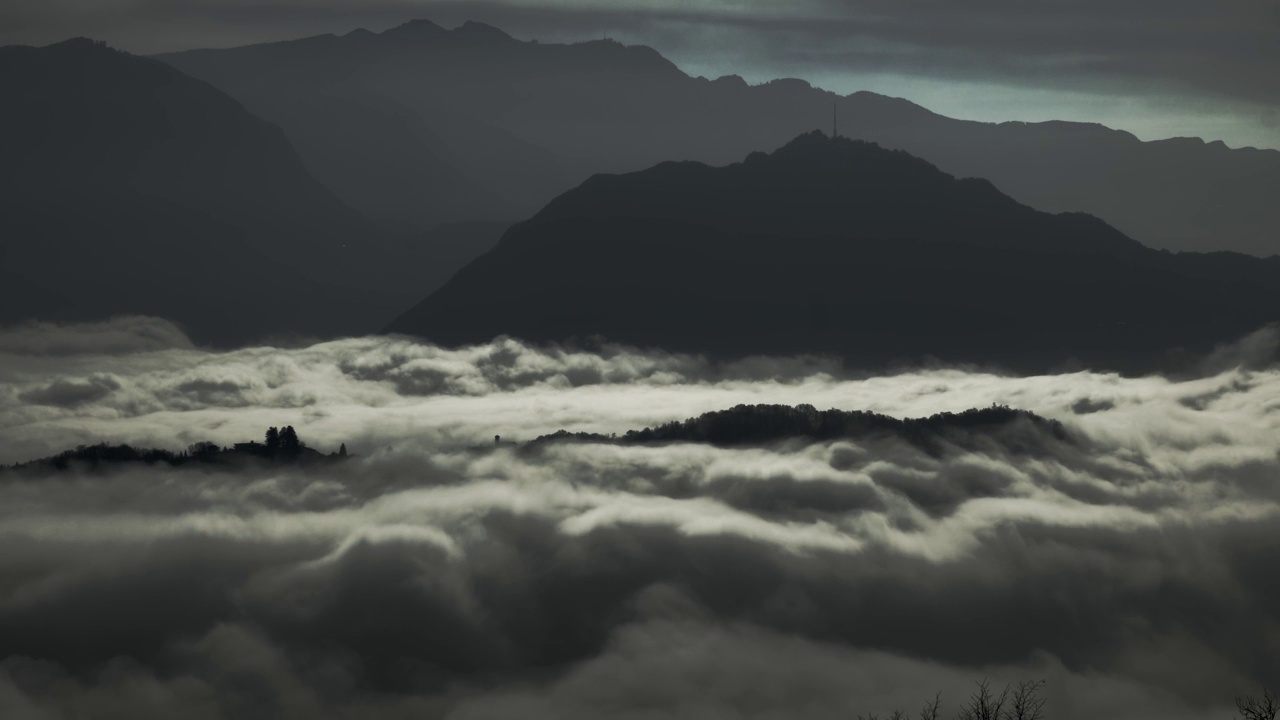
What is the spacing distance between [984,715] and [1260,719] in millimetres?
37241

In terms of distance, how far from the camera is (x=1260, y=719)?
576 feet

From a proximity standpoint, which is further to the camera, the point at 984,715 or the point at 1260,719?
the point at 984,715

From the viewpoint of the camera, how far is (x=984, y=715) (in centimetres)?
19925
